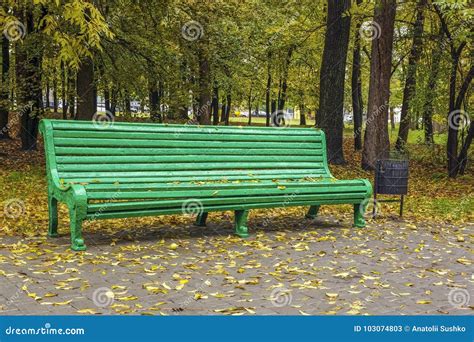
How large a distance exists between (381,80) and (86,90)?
6.93m

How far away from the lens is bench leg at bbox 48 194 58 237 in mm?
6387

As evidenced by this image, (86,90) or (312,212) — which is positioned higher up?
(86,90)

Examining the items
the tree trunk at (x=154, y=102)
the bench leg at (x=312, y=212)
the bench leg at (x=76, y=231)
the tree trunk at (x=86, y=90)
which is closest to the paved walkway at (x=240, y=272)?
the bench leg at (x=76, y=231)

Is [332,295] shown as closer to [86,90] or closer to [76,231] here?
[76,231]

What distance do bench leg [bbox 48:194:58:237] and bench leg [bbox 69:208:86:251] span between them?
25.4 inches

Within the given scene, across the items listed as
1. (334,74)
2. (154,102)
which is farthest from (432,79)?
(154,102)

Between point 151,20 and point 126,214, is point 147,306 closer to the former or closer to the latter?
point 126,214

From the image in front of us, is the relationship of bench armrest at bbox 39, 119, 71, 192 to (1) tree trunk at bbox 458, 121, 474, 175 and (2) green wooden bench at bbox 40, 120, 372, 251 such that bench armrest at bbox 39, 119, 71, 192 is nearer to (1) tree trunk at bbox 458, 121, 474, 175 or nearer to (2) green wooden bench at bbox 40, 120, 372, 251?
(2) green wooden bench at bbox 40, 120, 372, 251

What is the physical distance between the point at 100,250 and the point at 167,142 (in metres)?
1.65

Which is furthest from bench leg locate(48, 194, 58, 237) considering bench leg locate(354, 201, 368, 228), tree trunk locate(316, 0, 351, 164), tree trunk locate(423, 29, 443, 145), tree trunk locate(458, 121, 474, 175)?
tree trunk locate(423, 29, 443, 145)

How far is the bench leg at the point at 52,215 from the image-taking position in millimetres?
6387

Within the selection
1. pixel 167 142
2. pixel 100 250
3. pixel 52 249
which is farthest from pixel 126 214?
pixel 167 142

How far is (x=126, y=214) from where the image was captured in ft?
19.7

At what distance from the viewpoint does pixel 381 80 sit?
44.3 feet
